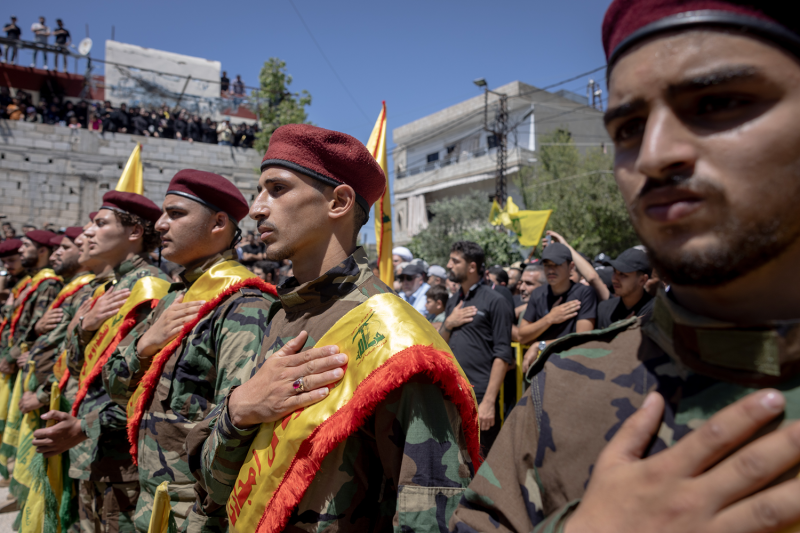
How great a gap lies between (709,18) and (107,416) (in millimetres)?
3546

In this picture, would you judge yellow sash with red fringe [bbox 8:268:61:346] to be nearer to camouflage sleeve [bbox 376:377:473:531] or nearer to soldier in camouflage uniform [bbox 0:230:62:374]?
soldier in camouflage uniform [bbox 0:230:62:374]

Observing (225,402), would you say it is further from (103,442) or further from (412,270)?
(412,270)

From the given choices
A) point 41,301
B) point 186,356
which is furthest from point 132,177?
point 186,356

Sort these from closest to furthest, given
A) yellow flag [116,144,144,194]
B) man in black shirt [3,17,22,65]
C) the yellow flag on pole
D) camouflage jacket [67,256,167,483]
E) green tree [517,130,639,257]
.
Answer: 1. camouflage jacket [67,256,167,483]
2. yellow flag [116,144,144,194]
3. the yellow flag on pole
4. green tree [517,130,639,257]
5. man in black shirt [3,17,22,65]

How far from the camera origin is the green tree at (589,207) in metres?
20.2

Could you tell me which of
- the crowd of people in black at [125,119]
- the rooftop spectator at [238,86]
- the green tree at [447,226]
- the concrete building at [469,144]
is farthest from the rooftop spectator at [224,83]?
the green tree at [447,226]

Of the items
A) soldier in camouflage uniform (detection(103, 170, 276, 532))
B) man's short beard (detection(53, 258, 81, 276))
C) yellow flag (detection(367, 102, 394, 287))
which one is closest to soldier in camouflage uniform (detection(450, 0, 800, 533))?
soldier in camouflage uniform (detection(103, 170, 276, 532))

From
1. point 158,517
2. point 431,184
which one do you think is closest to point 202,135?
point 431,184

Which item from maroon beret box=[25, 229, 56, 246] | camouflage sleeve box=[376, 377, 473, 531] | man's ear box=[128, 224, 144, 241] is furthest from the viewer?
maroon beret box=[25, 229, 56, 246]

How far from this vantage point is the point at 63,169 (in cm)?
1898

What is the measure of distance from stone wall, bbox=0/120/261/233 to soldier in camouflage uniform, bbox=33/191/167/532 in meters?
16.4

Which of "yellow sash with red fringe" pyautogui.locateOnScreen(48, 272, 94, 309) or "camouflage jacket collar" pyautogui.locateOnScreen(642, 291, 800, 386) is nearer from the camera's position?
"camouflage jacket collar" pyautogui.locateOnScreen(642, 291, 800, 386)

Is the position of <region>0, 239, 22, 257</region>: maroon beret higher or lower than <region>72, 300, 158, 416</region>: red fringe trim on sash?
higher

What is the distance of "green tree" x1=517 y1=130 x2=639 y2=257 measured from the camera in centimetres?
2019
